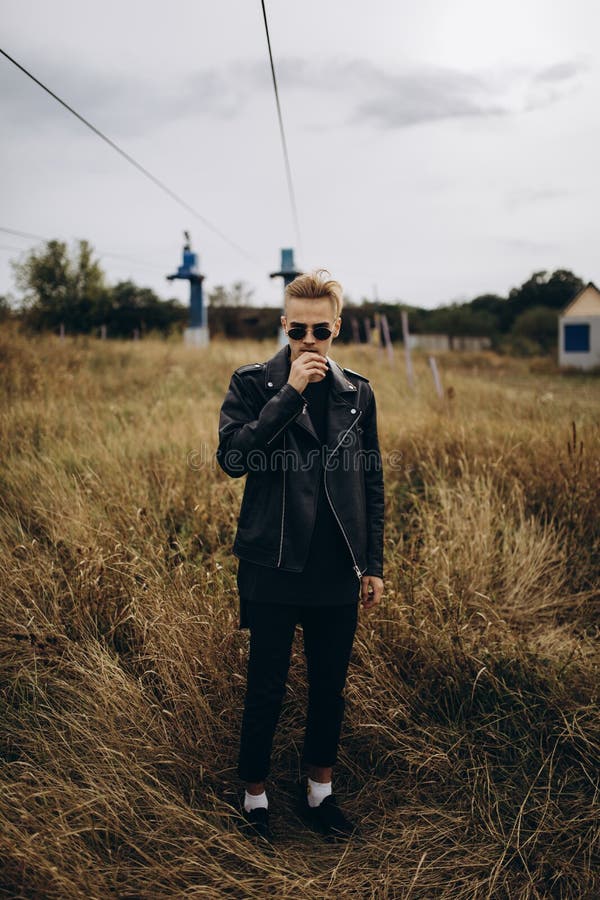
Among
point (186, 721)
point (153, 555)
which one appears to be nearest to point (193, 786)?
point (186, 721)

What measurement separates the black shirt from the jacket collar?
0.03m

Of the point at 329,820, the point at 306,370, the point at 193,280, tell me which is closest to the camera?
the point at 306,370

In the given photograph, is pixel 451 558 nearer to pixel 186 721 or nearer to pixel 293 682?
pixel 293 682

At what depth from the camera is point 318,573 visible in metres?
1.81

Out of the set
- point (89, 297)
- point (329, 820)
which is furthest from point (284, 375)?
point (89, 297)

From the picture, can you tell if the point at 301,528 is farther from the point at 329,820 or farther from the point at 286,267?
the point at 286,267

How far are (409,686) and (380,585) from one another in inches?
29.3

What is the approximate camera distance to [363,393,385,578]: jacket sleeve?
1.97m

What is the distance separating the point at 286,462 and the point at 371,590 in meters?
0.55

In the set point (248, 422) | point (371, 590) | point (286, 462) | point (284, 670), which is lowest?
point (284, 670)

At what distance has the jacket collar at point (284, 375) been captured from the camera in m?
1.83

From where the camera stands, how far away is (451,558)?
3.33 metres

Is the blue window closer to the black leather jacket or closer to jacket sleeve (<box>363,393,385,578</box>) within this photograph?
jacket sleeve (<box>363,393,385,578</box>)

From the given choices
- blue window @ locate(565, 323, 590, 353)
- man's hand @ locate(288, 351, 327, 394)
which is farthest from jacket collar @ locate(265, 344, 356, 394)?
blue window @ locate(565, 323, 590, 353)
